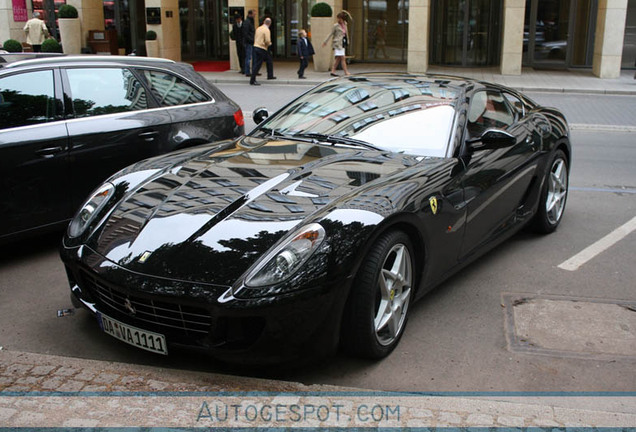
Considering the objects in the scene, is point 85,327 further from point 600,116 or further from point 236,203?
point 600,116

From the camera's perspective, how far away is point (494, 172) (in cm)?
512


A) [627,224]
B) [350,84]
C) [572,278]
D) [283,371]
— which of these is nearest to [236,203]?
[283,371]

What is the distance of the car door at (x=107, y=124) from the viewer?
5.84m

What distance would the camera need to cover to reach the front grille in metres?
3.53

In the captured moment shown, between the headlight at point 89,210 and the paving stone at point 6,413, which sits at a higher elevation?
the headlight at point 89,210

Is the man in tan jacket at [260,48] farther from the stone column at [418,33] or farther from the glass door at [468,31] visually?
the glass door at [468,31]

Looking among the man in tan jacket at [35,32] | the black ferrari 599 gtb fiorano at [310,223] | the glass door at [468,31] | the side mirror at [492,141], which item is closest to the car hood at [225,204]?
the black ferrari 599 gtb fiorano at [310,223]

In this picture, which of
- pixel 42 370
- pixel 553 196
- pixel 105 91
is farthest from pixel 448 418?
pixel 105 91

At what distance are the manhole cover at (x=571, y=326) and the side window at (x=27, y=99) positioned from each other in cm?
386

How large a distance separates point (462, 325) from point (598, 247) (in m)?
2.28

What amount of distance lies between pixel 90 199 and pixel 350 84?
225cm

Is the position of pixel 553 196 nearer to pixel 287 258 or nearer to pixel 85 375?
pixel 287 258

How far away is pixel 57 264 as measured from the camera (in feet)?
18.6

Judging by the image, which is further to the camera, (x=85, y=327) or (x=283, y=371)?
(x=85, y=327)
